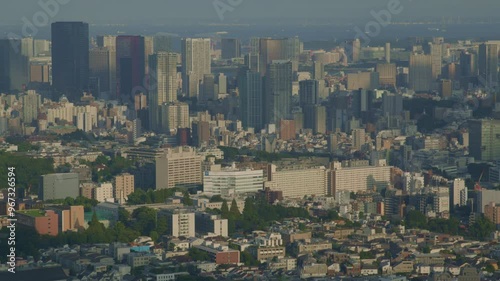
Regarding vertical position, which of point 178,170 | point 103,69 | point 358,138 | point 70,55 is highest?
point 70,55

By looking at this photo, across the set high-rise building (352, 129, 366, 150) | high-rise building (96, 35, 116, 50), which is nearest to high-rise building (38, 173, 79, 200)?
high-rise building (352, 129, 366, 150)

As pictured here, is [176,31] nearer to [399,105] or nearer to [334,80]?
[334,80]

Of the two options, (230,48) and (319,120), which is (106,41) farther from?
(319,120)

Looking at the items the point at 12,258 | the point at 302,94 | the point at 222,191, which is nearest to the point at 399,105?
the point at 302,94

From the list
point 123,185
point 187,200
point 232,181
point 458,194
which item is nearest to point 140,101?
point 123,185

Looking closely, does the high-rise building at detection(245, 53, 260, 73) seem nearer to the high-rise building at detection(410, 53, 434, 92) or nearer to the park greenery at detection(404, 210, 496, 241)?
the high-rise building at detection(410, 53, 434, 92)

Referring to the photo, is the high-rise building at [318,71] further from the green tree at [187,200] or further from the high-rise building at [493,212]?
the high-rise building at [493,212]

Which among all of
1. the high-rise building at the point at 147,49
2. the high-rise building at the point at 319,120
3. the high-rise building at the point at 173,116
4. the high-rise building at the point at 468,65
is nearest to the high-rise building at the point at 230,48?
the high-rise building at the point at 147,49

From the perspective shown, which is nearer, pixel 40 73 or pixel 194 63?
pixel 40 73
